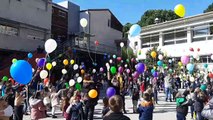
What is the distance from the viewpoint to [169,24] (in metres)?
34.1

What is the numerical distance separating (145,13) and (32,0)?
33726mm

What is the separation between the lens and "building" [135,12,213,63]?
2981cm

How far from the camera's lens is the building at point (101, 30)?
32812mm

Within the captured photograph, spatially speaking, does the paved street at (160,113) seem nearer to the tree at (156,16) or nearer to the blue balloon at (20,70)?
the blue balloon at (20,70)

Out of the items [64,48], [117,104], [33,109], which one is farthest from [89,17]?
[117,104]

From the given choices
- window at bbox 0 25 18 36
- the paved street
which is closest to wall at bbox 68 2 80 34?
window at bbox 0 25 18 36

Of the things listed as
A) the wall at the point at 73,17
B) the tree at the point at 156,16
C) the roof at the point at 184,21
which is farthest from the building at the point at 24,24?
the tree at the point at 156,16

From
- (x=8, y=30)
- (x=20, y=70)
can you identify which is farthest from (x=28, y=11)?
(x=20, y=70)

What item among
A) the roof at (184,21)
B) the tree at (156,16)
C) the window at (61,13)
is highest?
the tree at (156,16)

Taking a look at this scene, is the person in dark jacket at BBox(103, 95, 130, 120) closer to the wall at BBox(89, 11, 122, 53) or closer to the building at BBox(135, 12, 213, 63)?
the building at BBox(135, 12, 213, 63)

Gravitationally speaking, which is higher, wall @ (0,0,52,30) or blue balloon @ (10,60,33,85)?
wall @ (0,0,52,30)

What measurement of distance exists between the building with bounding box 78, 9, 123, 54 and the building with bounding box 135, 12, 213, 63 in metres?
4.03

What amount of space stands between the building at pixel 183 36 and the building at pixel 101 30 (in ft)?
13.2

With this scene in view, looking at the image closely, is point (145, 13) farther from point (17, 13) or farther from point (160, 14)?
point (17, 13)
